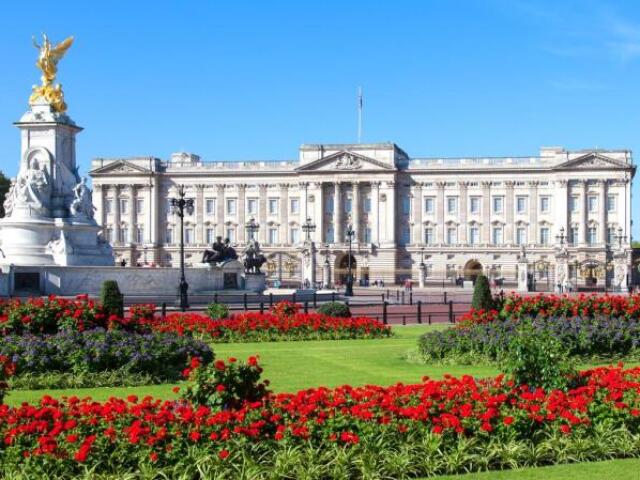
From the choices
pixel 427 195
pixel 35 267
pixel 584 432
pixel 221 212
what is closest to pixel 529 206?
pixel 427 195

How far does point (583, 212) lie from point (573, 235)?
8.94 feet

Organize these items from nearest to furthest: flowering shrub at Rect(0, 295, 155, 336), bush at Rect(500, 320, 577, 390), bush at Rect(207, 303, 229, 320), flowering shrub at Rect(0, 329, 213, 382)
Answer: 1. bush at Rect(500, 320, 577, 390)
2. flowering shrub at Rect(0, 329, 213, 382)
3. flowering shrub at Rect(0, 295, 155, 336)
4. bush at Rect(207, 303, 229, 320)

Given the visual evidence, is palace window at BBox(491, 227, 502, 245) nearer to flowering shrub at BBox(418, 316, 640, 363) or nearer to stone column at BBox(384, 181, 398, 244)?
stone column at BBox(384, 181, 398, 244)

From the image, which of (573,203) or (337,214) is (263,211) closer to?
(337,214)

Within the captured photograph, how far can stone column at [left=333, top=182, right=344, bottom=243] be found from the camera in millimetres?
102812

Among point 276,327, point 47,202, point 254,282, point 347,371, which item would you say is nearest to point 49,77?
point 47,202

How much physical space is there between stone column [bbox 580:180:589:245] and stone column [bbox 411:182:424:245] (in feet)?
57.4

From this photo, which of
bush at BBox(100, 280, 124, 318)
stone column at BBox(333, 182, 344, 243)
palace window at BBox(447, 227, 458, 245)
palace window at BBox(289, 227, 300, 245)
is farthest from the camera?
palace window at BBox(289, 227, 300, 245)

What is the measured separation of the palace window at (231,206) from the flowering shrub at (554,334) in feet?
285

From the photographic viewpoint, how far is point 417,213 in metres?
103

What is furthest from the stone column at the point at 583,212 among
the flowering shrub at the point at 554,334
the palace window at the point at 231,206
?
the flowering shrub at the point at 554,334

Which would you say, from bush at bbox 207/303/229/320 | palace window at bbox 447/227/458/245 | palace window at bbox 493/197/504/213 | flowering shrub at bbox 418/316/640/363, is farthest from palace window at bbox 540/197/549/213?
flowering shrub at bbox 418/316/640/363

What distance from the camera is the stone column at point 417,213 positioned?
338 ft

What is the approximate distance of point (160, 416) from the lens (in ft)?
34.3
